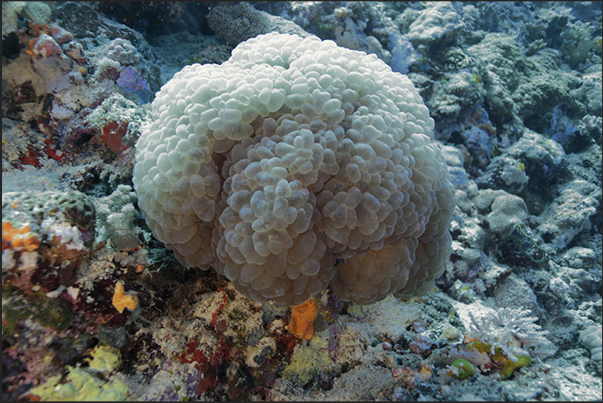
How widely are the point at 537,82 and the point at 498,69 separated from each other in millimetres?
796

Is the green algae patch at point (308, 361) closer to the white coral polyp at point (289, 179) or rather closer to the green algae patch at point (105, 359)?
the white coral polyp at point (289, 179)

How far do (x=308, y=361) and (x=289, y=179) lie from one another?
4.53ft

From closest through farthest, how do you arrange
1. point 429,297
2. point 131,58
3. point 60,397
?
1. point 60,397
2. point 131,58
3. point 429,297

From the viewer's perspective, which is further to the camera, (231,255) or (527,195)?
(527,195)

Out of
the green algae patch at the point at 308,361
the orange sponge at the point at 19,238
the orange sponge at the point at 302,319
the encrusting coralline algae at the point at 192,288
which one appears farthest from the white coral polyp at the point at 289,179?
the orange sponge at the point at 19,238

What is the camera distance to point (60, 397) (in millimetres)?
1506

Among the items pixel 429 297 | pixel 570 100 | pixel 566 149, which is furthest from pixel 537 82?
pixel 429 297

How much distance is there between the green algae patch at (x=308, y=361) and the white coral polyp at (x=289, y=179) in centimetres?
45

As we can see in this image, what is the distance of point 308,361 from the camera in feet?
7.45

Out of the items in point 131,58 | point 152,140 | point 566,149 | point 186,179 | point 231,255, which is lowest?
point 566,149

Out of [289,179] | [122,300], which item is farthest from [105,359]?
[289,179]

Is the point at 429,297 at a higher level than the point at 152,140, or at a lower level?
lower

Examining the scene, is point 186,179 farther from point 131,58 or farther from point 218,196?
point 131,58

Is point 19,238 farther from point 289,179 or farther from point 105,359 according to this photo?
point 289,179
